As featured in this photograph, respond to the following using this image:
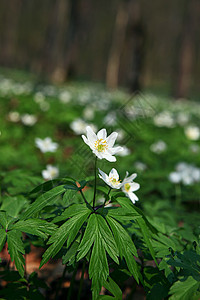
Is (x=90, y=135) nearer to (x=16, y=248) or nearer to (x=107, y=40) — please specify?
(x=16, y=248)

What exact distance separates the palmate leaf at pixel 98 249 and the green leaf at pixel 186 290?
10.0 inches

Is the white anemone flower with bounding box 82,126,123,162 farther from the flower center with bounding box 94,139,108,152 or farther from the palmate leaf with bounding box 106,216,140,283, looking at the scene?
the palmate leaf with bounding box 106,216,140,283

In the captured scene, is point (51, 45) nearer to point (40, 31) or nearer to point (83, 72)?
point (40, 31)

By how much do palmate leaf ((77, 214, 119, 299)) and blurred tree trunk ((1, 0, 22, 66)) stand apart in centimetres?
3555

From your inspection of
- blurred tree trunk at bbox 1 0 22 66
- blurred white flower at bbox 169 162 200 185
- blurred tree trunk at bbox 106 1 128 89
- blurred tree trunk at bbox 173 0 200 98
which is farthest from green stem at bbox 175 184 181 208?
blurred tree trunk at bbox 1 0 22 66

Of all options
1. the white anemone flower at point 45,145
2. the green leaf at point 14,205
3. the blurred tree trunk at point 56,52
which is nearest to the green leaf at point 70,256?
the green leaf at point 14,205

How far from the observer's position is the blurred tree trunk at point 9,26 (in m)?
33.3

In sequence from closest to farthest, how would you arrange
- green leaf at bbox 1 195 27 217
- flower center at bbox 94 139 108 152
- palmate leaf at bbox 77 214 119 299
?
palmate leaf at bbox 77 214 119 299
flower center at bbox 94 139 108 152
green leaf at bbox 1 195 27 217

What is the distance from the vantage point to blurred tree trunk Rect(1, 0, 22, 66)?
33.3 metres

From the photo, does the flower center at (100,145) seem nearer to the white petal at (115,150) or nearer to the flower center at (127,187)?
the white petal at (115,150)

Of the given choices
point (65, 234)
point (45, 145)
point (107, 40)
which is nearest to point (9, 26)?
point (107, 40)

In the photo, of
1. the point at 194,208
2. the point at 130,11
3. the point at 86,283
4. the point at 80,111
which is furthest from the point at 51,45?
the point at 86,283

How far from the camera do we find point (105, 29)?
4306 centimetres

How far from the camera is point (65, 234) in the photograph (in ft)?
3.05
